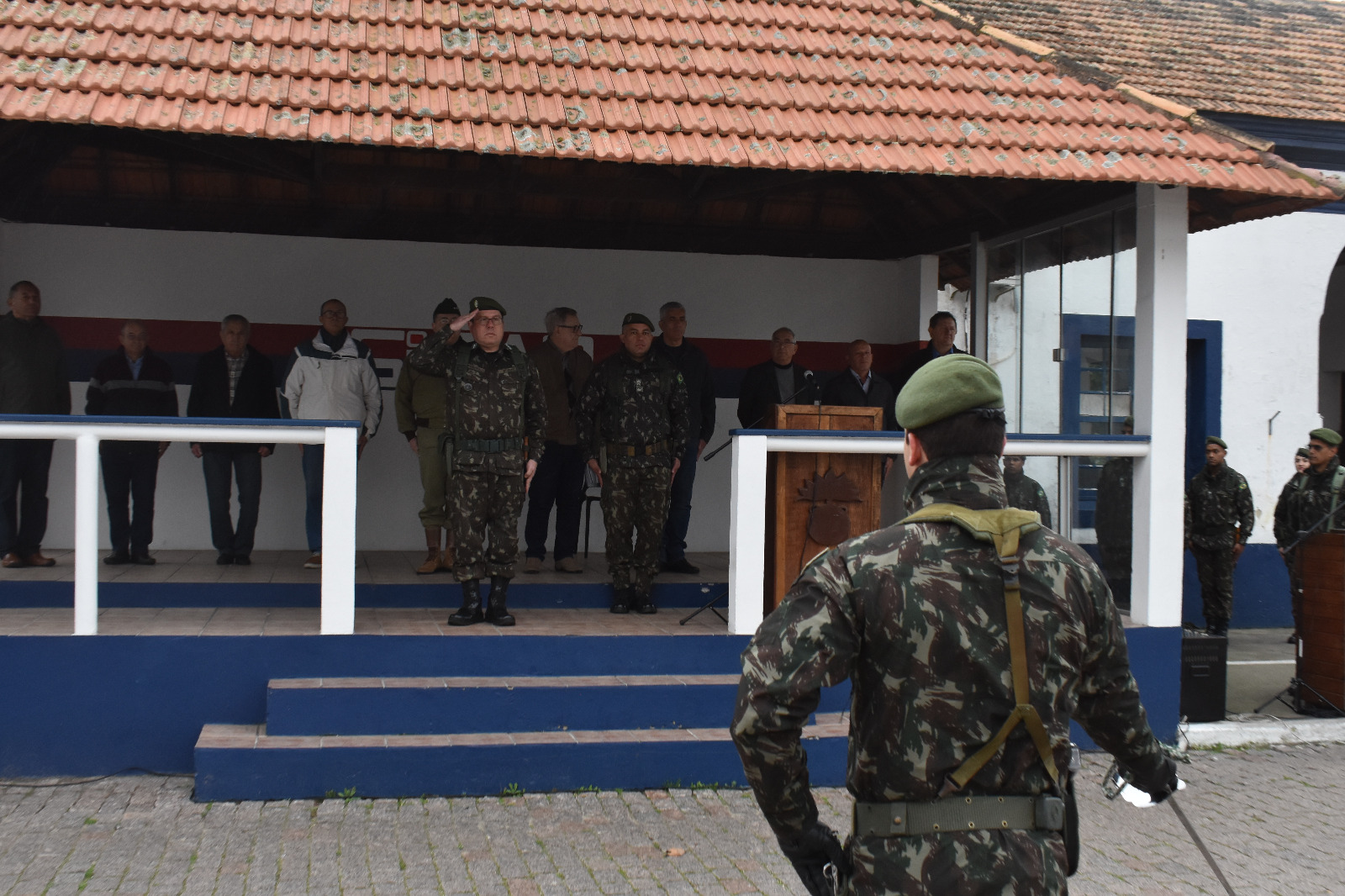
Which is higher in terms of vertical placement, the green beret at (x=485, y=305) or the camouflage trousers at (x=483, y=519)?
the green beret at (x=485, y=305)

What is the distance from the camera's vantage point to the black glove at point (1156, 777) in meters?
2.55

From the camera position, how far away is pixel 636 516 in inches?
276

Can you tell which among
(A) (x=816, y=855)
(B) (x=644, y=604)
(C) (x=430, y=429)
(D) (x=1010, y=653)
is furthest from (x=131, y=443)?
(D) (x=1010, y=653)

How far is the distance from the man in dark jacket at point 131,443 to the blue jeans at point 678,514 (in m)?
3.37

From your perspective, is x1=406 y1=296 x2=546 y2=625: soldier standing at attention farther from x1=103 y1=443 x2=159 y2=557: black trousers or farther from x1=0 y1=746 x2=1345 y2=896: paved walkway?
x1=103 y1=443 x2=159 y2=557: black trousers

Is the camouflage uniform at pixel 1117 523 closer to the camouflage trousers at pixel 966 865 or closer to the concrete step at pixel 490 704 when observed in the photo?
the concrete step at pixel 490 704

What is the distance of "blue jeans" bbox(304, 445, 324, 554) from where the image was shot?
8.02 meters

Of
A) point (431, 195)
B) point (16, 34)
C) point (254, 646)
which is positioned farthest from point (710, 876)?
point (431, 195)

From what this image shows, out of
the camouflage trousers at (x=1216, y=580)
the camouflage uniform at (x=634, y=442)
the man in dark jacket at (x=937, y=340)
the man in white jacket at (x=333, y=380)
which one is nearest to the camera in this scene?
the camouflage uniform at (x=634, y=442)

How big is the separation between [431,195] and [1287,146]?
25.0 ft

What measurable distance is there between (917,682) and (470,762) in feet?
12.0

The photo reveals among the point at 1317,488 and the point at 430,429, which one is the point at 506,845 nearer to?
the point at 430,429

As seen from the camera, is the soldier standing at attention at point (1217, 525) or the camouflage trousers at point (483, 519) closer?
the camouflage trousers at point (483, 519)

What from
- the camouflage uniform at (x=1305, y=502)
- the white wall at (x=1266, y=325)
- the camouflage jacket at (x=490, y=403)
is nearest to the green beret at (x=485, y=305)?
the camouflage jacket at (x=490, y=403)
